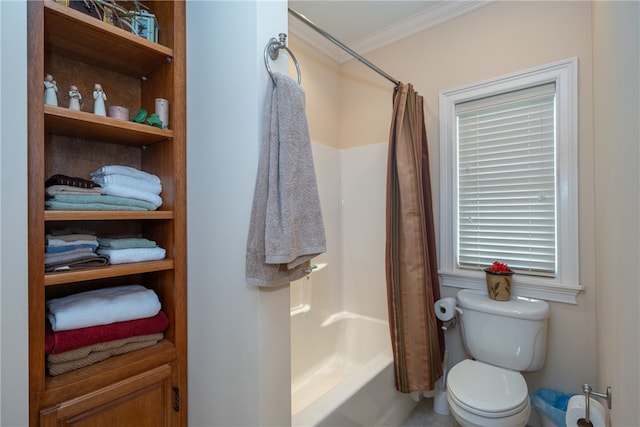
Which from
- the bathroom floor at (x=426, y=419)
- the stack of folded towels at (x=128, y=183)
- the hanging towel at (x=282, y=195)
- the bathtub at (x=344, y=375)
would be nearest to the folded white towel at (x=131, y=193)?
the stack of folded towels at (x=128, y=183)

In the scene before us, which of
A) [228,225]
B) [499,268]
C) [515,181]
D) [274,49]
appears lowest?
[499,268]

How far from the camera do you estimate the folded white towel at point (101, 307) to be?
98 cm

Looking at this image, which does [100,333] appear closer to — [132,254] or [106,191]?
[132,254]

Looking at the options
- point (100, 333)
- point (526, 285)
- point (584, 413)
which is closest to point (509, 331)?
point (526, 285)

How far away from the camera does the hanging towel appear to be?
2.92 ft

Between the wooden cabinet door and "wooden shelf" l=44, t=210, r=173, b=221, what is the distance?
0.57m

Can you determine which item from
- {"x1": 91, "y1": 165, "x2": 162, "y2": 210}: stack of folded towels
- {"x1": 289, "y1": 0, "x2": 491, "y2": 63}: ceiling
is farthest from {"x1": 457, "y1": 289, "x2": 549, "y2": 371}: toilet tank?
{"x1": 289, "y1": 0, "x2": 491, "y2": 63}: ceiling

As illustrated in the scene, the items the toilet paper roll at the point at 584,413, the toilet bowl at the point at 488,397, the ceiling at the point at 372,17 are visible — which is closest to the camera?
the toilet paper roll at the point at 584,413

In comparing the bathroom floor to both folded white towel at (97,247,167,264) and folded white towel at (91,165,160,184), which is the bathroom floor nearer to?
folded white towel at (97,247,167,264)

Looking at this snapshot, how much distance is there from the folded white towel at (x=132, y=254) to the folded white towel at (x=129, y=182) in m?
0.24

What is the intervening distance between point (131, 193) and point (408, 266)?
1400mm

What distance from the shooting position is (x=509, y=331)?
1586mm

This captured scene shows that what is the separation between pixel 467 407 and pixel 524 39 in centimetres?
200

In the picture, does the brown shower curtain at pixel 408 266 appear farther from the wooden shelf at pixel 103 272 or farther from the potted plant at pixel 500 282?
the wooden shelf at pixel 103 272
